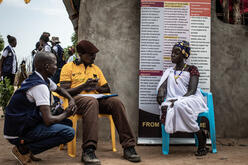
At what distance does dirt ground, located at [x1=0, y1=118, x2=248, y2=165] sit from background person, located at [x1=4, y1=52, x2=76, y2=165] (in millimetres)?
344

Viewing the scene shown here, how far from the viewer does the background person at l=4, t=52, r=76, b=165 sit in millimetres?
3027

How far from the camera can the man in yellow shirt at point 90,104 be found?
344 centimetres

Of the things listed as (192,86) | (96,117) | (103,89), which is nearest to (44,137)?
(96,117)

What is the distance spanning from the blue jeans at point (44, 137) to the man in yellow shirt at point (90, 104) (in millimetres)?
338

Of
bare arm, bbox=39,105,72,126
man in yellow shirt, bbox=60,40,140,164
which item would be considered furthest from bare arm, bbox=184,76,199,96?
bare arm, bbox=39,105,72,126

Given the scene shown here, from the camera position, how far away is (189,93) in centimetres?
416

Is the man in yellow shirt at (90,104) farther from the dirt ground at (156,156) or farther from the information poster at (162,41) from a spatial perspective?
the information poster at (162,41)

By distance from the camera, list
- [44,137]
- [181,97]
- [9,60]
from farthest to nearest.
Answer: [9,60], [181,97], [44,137]

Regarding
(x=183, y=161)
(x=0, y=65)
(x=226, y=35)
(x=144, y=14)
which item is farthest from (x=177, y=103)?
(x=0, y=65)

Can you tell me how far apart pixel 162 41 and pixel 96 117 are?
1.86 metres

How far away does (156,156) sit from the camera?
395 centimetres

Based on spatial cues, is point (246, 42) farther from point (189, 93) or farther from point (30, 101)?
point (30, 101)

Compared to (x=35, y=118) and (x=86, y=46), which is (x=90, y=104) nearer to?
(x=35, y=118)

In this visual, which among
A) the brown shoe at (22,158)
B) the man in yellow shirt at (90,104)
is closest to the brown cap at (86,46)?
the man in yellow shirt at (90,104)
